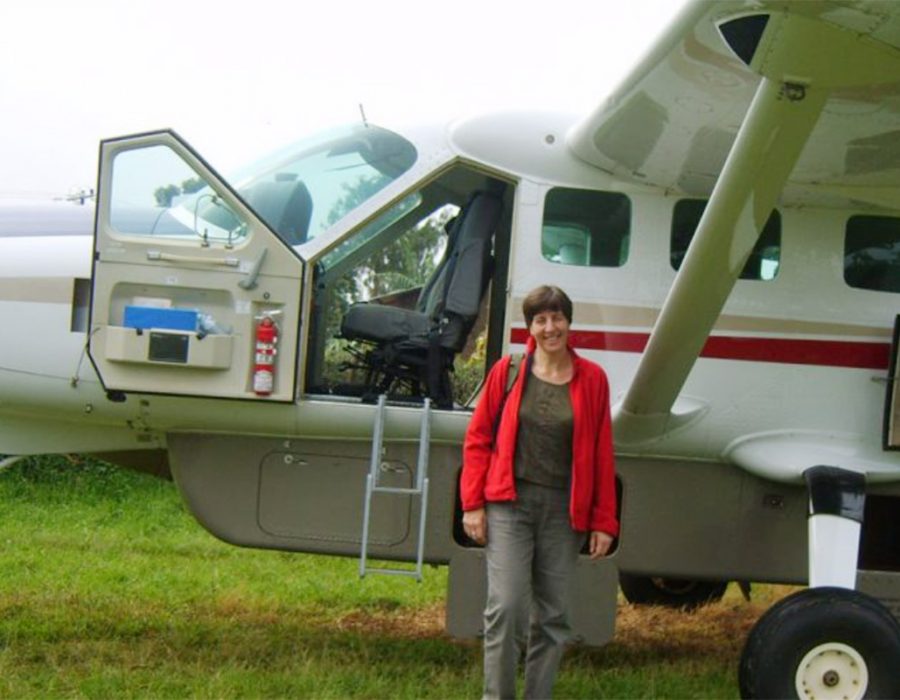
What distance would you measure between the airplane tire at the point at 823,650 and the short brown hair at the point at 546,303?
5.34 feet

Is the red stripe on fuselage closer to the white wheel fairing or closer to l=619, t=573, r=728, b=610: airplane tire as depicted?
the white wheel fairing

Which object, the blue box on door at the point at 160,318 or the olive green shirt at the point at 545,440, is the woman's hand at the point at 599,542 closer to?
the olive green shirt at the point at 545,440

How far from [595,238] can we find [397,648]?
2410 millimetres

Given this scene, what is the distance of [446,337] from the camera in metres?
5.71

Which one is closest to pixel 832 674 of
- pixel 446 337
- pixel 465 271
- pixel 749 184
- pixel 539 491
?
pixel 539 491

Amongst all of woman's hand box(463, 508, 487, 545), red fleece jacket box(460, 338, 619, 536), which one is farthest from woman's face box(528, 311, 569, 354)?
woman's hand box(463, 508, 487, 545)

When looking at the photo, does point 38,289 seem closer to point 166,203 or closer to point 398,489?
point 166,203

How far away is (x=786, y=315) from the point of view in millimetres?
5652

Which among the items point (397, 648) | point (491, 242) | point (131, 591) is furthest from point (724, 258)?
point (131, 591)

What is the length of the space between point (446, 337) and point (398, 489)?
2.62ft

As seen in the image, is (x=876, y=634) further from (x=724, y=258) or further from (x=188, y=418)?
(x=188, y=418)

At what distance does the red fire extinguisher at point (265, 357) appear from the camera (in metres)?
5.27

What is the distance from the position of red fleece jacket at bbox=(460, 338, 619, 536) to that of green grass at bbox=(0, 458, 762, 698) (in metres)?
1.39

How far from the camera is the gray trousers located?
4.40m
